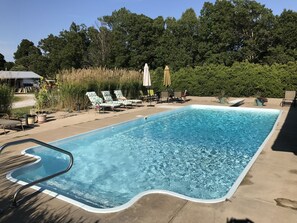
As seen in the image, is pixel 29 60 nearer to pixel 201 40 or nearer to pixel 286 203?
pixel 201 40

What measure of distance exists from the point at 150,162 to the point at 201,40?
83.8 feet

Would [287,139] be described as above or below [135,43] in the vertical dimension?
below

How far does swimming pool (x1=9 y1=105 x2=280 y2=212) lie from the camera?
5.23 meters

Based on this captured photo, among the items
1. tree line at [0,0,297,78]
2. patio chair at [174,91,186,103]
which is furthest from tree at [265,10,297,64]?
patio chair at [174,91,186,103]

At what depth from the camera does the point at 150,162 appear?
7062mm

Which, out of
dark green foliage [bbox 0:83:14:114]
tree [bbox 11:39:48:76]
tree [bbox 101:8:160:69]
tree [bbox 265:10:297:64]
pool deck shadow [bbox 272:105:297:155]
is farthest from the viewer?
tree [bbox 11:39:48:76]

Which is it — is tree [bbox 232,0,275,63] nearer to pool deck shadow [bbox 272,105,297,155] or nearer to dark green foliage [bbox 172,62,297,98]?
dark green foliage [bbox 172,62,297,98]

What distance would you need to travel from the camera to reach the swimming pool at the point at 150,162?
206 inches

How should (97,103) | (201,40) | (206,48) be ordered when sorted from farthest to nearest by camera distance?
(201,40) → (206,48) → (97,103)

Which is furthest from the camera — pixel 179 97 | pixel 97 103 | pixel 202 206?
pixel 179 97

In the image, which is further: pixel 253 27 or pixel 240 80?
pixel 253 27

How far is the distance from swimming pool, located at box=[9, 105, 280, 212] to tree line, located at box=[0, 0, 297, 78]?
18.4 meters

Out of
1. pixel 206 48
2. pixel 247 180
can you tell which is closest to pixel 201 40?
pixel 206 48

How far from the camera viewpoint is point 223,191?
17.4 feet
